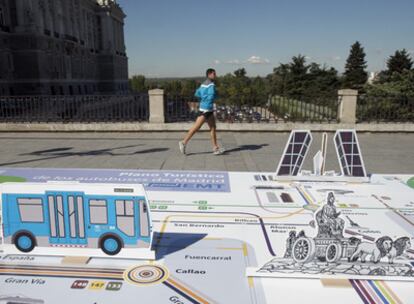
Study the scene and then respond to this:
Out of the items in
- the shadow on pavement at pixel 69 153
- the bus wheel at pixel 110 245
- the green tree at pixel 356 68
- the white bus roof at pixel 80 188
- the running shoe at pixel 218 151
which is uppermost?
the green tree at pixel 356 68

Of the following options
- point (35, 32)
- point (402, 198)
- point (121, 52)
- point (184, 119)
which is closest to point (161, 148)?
point (184, 119)

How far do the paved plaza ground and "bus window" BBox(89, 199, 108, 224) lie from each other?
A: 3.94m

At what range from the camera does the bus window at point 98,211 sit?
125 inches

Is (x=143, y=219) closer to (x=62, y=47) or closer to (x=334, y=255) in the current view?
(x=334, y=255)

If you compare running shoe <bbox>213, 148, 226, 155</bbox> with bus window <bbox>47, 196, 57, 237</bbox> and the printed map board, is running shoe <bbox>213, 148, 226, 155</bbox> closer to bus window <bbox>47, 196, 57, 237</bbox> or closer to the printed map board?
the printed map board

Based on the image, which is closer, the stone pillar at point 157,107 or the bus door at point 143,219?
the bus door at point 143,219

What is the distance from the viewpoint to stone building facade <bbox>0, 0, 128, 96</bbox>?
4731 cm

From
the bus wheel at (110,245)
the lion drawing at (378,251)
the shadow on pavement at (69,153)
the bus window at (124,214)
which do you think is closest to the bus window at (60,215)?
the bus wheel at (110,245)

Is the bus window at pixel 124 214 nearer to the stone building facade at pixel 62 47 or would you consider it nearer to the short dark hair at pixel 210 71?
the short dark hair at pixel 210 71

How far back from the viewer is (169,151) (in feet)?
29.2

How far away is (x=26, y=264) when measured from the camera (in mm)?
3246

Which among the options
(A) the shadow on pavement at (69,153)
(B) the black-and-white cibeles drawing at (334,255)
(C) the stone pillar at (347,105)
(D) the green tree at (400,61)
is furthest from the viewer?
(D) the green tree at (400,61)

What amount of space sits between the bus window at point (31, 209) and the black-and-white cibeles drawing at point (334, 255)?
208cm

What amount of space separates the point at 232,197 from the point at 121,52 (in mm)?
103507
